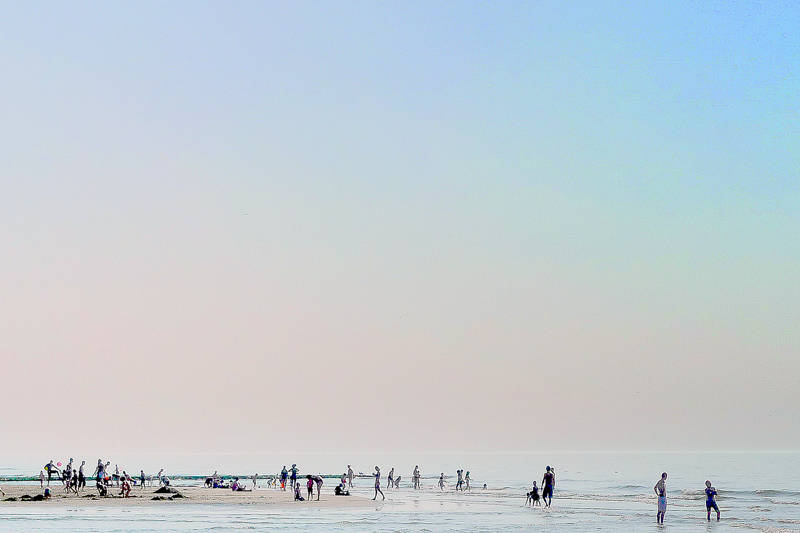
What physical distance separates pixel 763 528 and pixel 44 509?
3351 centimetres

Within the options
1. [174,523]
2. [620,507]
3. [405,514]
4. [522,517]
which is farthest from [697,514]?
[174,523]

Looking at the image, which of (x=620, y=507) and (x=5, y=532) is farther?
(x=620, y=507)

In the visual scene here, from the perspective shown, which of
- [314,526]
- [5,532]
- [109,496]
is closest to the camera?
[5,532]

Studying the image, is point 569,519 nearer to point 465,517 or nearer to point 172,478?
point 465,517

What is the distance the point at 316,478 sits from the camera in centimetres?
5756

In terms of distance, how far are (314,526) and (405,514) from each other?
9.13 metres

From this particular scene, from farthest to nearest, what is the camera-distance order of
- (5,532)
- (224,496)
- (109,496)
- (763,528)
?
A: (224,496)
(109,496)
(763,528)
(5,532)

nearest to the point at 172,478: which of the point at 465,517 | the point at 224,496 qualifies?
the point at 224,496

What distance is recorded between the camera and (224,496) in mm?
60781

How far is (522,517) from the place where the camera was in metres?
45.6

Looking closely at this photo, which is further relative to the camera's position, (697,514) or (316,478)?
(316,478)

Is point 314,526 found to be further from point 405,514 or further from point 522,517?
point 522,517

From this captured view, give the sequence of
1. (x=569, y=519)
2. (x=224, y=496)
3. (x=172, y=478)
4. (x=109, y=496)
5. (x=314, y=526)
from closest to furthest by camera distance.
Answer: 1. (x=314, y=526)
2. (x=569, y=519)
3. (x=109, y=496)
4. (x=224, y=496)
5. (x=172, y=478)

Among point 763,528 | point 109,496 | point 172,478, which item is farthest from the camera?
point 172,478
